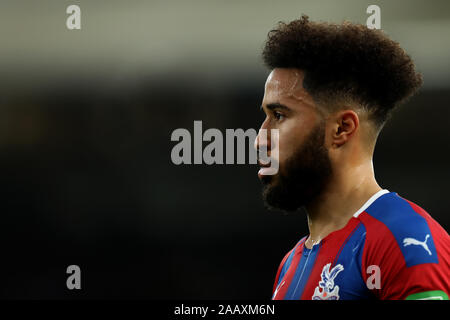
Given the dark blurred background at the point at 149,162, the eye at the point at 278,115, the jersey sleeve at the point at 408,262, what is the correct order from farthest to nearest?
the dark blurred background at the point at 149,162 < the eye at the point at 278,115 < the jersey sleeve at the point at 408,262

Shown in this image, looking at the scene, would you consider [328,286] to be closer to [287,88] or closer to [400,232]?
[400,232]

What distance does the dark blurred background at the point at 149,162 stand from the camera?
20.9ft

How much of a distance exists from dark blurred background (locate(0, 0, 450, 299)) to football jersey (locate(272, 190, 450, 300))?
14.8 ft

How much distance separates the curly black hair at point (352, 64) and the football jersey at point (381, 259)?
14.1 inches

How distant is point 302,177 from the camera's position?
6.25 ft

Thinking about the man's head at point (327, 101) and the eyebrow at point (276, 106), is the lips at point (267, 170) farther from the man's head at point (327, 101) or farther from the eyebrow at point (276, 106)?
the eyebrow at point (276, 106)

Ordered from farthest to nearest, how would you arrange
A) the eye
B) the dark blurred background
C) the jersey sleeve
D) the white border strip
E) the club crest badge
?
the dark blurred background, the eye, the white border strip, the club crest badge, the jersey sleeve

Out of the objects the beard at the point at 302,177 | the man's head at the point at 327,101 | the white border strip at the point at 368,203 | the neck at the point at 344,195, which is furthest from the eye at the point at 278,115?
the white border strip at the point at 368,203

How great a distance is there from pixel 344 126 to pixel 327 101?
A: 104 mm

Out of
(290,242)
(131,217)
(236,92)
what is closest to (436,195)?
(290,242)

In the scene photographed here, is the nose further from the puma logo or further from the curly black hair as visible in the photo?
the puma logo

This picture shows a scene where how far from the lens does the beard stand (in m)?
1.86

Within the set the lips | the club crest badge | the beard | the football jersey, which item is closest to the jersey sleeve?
the football jersey
